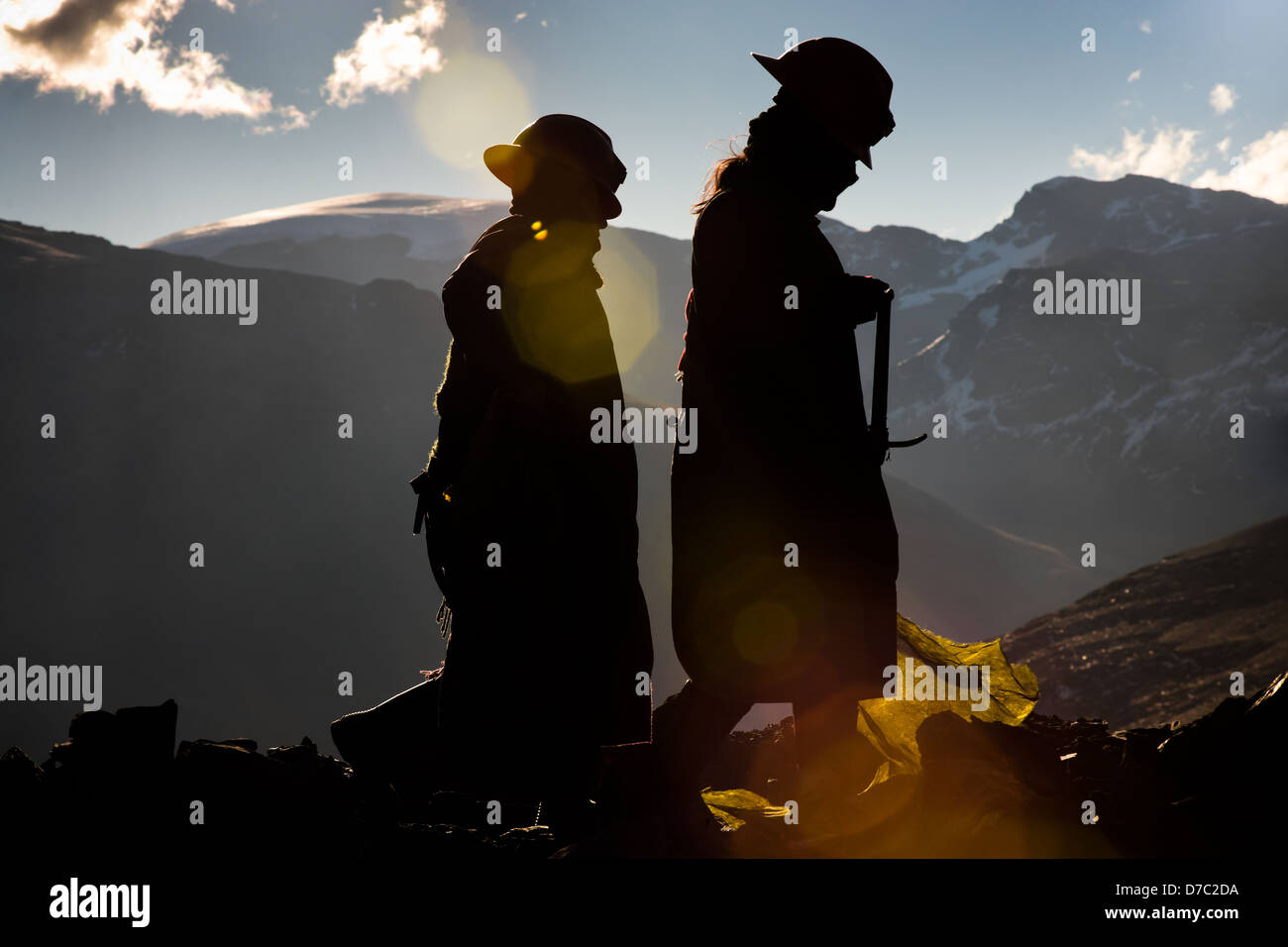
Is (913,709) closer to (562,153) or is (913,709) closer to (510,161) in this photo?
(562,153)

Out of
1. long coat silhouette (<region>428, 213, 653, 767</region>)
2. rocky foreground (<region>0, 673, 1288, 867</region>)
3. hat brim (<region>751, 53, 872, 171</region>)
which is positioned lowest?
rocky foreground (<region>0, 673, 1288, 867</region>)

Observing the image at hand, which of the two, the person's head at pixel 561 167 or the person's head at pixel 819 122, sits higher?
the person's head at pixel 561 167

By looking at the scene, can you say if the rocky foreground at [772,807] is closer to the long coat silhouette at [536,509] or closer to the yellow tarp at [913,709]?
the yellow tarp at [913,709]

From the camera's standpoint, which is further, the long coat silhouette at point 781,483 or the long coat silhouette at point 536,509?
the long coat silhouette at point 536,509

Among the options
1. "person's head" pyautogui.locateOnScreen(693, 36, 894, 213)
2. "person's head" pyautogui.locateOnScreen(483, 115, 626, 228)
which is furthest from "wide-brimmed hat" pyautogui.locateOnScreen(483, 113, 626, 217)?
"person's head" pyautogui.locateOnScreen(693, 36, 894, 213)

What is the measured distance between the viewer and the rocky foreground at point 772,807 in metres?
3.01

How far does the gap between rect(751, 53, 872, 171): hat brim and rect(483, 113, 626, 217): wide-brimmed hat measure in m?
1.08

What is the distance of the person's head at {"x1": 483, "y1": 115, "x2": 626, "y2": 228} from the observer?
4.20m

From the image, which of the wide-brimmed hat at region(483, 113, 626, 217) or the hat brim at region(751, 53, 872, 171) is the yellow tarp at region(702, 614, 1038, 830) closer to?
the hat brim at region(751, 53, 872, 171)

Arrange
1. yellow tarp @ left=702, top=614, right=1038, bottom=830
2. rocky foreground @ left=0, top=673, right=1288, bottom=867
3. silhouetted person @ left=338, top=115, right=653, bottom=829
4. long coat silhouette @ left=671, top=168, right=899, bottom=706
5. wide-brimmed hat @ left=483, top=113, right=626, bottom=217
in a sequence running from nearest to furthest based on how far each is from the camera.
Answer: rocky foreground @ left=0, top=673, right=1288, bottom=867
long coat silhouette @ left=671, top=168, right=899, bottom=706
yellow tarp @ left=702, top=614, right=1038, bottom=830
silhouetted person @ left=338, top=115, right=653, bottom=829
wide-brimmed hat @ left=483, top=113, right=626, bottom=217

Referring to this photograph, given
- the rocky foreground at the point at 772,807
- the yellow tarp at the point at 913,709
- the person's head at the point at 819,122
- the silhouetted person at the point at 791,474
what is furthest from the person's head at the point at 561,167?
the rocky foreground at the point at 772,807

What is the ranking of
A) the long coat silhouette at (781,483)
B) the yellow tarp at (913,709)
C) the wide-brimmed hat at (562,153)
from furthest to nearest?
the wide-brimmed hat at (562,153) → the yellow tarp at (913,709) → the long coat silhouette at (781,483)

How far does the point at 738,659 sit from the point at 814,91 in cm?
208

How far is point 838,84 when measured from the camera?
3264 millimetres
